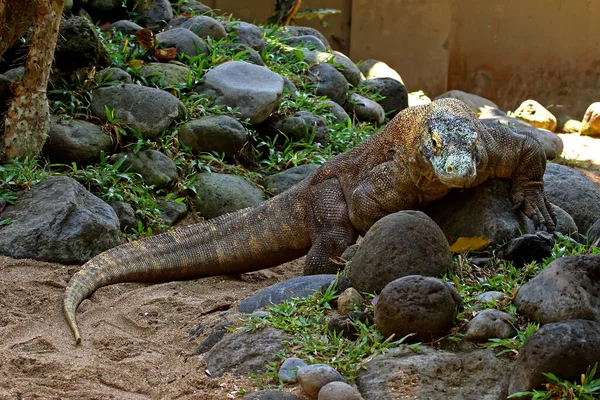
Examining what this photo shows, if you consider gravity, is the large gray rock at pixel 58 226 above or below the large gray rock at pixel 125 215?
above

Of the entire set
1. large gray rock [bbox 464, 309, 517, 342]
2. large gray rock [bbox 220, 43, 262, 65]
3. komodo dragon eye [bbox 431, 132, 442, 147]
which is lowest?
large gray rock [bbox 220, 43, 262, 65]

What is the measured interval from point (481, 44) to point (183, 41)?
475cm

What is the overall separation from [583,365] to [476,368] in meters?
0.45

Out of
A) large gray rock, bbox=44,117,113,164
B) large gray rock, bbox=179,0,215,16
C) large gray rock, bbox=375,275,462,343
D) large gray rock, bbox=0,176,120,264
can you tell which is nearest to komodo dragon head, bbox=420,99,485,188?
large gray rock, bbox=375,275,462,343

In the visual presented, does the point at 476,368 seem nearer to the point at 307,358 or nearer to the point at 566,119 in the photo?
the point at 307,358

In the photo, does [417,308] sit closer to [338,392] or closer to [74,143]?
[338,392]

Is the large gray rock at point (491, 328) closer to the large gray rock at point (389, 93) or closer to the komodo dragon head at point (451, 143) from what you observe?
the komodo dragon head at point (451, 143)

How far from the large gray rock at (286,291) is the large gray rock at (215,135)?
309cm

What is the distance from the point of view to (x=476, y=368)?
3.23m

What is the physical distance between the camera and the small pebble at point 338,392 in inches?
120

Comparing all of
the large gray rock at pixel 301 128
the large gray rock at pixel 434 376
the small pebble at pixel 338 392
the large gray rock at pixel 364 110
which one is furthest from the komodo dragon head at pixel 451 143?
the large gray rock at pixel 364 110

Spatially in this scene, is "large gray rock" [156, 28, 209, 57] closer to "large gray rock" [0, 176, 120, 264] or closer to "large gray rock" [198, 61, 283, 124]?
"large gray rock" [198, 61, 283, 124]

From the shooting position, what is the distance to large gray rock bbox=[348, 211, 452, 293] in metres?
3.73

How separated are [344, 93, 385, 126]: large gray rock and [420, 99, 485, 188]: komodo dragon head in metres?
4.21
